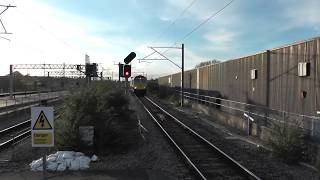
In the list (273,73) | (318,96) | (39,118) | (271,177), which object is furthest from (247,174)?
(273,73)

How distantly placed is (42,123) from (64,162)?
15.4ft

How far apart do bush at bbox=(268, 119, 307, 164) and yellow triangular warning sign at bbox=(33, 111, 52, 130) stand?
8.86m

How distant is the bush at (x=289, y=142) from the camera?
1661cm

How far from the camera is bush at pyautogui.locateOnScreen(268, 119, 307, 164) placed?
16.6 meters

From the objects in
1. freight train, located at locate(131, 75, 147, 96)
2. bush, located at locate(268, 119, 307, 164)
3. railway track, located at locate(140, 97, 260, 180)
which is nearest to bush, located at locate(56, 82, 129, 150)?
railway track, located at locate(140, 97, 260, 180)

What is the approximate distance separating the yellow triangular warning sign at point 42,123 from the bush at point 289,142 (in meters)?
8.86

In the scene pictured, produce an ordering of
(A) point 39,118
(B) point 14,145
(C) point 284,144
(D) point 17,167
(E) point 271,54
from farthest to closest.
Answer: (E) point 271,54, (B) point 14,145, (C) point 284,144, (D) point 17,167, (A) point 39,118

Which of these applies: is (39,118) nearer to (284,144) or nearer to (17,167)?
(17,167)

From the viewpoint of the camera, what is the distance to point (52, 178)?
1286 cm

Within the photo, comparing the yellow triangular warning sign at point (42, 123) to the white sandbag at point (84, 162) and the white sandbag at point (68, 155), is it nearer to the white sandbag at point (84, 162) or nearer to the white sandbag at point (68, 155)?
the white sandbag at point (84, 162)

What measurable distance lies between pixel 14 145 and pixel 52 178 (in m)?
8.98

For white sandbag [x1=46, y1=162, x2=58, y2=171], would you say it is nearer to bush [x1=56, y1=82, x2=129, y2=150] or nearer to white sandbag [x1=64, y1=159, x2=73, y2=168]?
white sandbag [x1=64, y1=159, x2=73, y2=168]

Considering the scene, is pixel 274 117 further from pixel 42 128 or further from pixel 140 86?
pixel 140 86

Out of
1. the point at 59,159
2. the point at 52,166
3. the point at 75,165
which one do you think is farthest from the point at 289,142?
the point at 52,166
